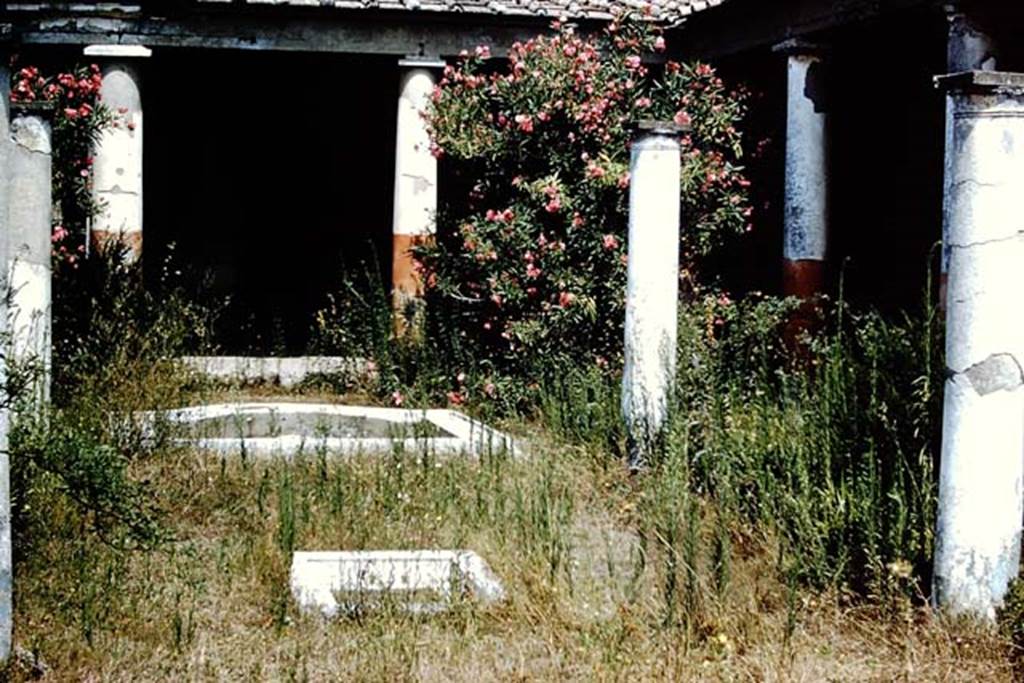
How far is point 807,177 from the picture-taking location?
11133mm

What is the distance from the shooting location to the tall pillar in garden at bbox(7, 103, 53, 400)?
6.98 meters

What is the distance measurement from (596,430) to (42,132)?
3.09 metres

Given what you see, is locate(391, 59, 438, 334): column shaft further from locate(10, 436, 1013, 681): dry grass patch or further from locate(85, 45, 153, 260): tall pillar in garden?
locate(10, 436, 1013, 681): dry grass patch

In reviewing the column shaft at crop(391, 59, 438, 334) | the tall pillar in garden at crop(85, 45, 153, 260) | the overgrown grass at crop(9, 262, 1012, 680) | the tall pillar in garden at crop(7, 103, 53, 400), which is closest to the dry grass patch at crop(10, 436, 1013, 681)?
the overgrown grass at crop(9, 262, 1012, 680)

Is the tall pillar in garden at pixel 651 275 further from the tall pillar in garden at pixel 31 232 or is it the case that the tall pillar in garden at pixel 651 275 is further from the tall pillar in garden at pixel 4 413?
the tall pillar in garden at pixel 4 413

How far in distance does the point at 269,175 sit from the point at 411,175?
4931 millimetres

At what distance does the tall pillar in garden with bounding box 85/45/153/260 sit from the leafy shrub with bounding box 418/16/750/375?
2.56 m

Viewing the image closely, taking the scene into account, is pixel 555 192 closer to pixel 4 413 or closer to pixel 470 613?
pixel 470 613

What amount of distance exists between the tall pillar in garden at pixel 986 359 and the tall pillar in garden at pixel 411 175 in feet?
22.8

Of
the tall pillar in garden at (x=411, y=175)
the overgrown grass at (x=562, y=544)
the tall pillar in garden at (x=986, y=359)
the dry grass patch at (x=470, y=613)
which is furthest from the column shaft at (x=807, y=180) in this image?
the tall pillar in garden at (x=986, y=359)

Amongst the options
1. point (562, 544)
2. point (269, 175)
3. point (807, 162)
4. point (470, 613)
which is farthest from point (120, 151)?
point (470, 613)

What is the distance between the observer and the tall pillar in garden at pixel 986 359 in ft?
17.0

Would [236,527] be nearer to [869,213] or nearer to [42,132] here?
[42,132]

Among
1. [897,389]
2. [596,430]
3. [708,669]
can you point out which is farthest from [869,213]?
[708,669]
